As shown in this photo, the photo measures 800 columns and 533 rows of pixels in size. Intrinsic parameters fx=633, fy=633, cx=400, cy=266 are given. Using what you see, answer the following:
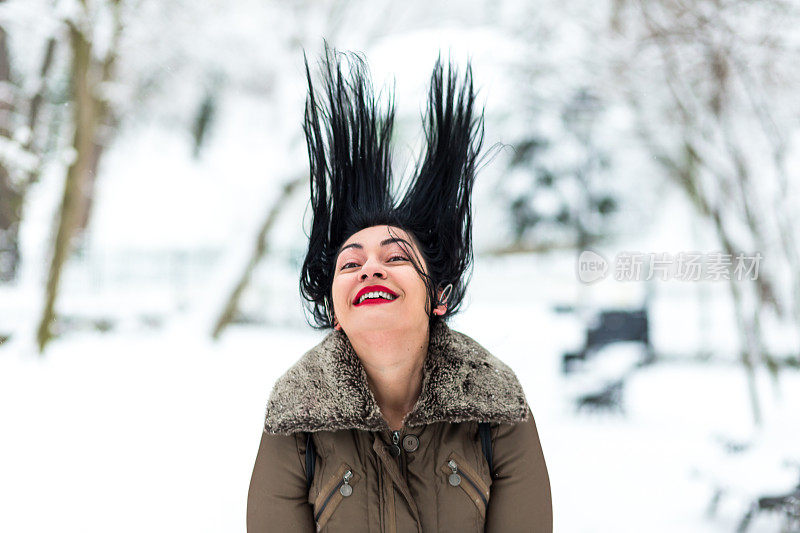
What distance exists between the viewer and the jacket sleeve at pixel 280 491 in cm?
87

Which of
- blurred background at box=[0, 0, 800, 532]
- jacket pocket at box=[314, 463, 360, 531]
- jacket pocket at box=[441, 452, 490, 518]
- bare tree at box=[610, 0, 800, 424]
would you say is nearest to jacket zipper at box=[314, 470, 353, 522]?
jacket pocket at box=[314, 463, 360, 531]

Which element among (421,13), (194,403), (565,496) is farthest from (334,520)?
(421,13)

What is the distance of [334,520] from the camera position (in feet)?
2.82

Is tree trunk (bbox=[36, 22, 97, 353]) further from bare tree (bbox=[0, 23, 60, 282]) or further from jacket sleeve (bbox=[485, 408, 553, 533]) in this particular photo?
jacket sleeve (bbox=[485, 408, 553, 533])

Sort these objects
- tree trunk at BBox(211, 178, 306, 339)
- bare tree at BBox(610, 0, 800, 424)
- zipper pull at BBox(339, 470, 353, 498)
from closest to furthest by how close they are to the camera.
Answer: zipper pull at BBox(339, 470, 353, 498)
bare tree at BBox(610, 0, 800, 424)
tree trunk at BBox(211, 178, 306, 339)

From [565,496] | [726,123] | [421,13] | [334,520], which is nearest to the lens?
[334,520]

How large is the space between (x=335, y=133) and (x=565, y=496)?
5.75ft

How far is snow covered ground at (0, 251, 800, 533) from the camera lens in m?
2.08

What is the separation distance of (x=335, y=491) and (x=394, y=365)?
0.63 ft

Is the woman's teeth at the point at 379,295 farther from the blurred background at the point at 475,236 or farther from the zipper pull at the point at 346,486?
the blurred background at the point at 475,236

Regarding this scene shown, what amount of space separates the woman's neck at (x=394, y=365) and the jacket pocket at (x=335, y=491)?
0.10 m

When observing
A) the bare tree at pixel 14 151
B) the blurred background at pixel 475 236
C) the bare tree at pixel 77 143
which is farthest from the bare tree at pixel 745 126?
the bare tree at pixel 14 151

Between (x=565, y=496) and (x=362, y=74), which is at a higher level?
(x=362, y=74)

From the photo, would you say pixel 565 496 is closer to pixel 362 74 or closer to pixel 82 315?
pixel 362 74
